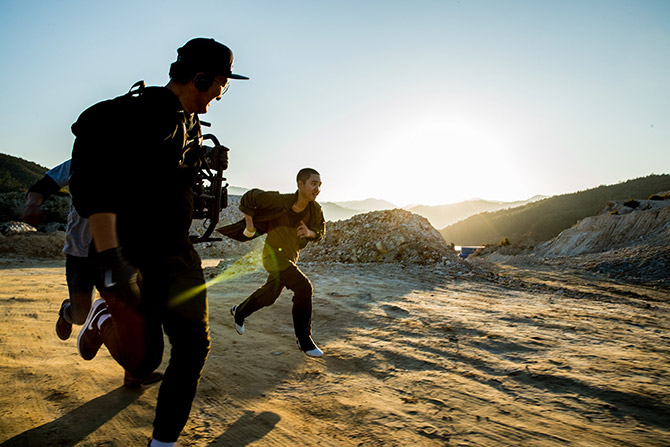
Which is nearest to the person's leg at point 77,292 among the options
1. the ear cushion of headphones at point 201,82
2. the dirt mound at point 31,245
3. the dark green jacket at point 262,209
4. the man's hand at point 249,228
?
the dark green jacket at point 262,209

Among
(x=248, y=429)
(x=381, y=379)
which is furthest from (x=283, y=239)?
(x=248, y=429)

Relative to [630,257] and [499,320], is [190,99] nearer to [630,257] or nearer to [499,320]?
[499,320]

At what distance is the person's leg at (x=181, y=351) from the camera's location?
66.4 inches

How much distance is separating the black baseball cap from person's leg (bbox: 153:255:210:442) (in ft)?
3.61

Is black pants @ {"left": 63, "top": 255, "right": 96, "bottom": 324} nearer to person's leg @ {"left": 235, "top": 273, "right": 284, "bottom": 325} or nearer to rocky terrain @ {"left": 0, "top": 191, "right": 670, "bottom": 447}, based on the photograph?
rocky terrain @ {"left": 0, "top": 191, "right": 670, "bottom": 447}

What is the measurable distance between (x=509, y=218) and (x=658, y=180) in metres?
23.0

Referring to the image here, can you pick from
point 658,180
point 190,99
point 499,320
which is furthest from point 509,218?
point 190,99

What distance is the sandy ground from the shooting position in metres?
2.09

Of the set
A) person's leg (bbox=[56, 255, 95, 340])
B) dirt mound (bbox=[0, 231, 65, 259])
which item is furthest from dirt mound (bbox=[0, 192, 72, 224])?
person's leg (bbox=[56, 255, 95, 340])

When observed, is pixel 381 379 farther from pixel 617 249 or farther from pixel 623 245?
pixel 623 245

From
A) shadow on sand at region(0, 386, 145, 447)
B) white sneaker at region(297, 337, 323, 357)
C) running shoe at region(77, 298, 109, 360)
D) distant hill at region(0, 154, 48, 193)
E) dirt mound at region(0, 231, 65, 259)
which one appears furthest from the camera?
distant hill at region(0, 154, 48, 193)

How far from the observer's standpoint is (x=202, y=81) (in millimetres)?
1942

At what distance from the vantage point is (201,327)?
1.81 metres

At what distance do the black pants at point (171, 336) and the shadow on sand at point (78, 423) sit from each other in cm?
65
